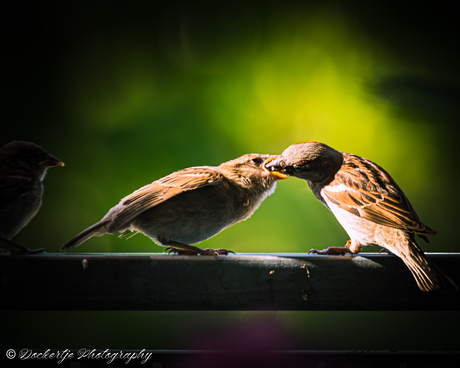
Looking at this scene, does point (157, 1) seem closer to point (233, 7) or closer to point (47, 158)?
point (233, 7)

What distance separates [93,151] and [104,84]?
1.66 feet

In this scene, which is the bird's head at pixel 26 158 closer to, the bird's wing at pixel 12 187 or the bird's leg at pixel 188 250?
the bird's wing at pixel 12 187

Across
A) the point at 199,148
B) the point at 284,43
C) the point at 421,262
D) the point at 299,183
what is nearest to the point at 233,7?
the point at 284,43

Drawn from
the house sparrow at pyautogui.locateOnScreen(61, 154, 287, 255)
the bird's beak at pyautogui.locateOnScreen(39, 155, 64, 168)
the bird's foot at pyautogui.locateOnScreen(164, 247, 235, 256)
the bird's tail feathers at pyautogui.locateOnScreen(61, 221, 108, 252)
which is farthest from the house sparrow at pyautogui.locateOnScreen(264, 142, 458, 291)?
the bird's beak at pyautogui.locateOnScreen(39, 155, 64, 168)

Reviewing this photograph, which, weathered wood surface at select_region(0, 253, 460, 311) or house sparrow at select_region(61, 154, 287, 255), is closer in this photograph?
weathered wood surface at select_region(0, 253, 460, 311)

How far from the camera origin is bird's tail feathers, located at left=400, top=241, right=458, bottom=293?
107cm

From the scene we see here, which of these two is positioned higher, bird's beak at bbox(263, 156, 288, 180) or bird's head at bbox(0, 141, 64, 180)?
bird's head at bbox(0, 141, 64, 180)

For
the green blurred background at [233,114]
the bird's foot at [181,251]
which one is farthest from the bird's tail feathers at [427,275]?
the green blurred background at [233,114]

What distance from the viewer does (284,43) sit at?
113 inches

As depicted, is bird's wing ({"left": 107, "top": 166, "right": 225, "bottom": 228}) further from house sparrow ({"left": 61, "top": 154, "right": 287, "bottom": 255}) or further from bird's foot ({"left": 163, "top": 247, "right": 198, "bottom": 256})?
bird's foot ({"left": 163, "top": 247, "right": 198, "bottom": 256})

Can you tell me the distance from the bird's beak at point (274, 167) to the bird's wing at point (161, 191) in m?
0.21

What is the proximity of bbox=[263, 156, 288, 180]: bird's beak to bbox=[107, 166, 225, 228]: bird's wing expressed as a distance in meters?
0.21

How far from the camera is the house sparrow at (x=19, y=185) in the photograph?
1.51m

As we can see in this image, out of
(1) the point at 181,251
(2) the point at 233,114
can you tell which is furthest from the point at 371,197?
(2) the point at 233,114
